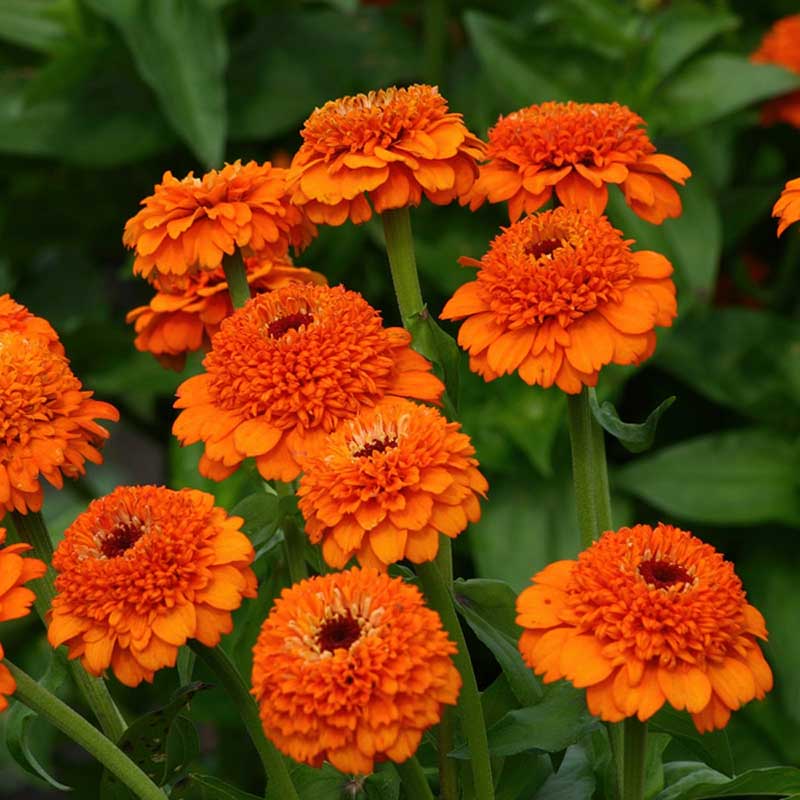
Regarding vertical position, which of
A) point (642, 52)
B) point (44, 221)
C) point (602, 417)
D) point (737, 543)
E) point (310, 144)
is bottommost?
point (737, 543)

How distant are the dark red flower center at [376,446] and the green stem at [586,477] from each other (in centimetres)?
11

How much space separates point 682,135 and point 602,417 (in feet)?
2.56

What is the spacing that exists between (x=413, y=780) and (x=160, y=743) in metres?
0.10

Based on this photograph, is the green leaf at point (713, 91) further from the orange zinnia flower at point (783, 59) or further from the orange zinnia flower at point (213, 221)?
the orange zinnia flower at point (213, 221)

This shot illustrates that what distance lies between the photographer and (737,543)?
4.01 ft

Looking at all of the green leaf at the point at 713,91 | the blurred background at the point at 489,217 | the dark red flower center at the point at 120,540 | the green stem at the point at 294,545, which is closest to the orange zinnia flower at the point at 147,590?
the dark red flower center at the point at 120,540

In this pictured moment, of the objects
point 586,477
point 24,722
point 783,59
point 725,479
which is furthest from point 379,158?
point 783,59

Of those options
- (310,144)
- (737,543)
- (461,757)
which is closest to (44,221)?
(737,543)

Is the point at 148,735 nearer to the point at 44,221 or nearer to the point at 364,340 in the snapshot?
the point at 364,340

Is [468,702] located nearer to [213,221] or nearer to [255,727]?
[255,727]

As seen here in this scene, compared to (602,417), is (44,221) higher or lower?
lower

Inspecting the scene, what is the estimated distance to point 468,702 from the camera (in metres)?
0.50

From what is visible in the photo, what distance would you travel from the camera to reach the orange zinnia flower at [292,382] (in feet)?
1.69

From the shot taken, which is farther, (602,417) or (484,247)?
(484,247)
